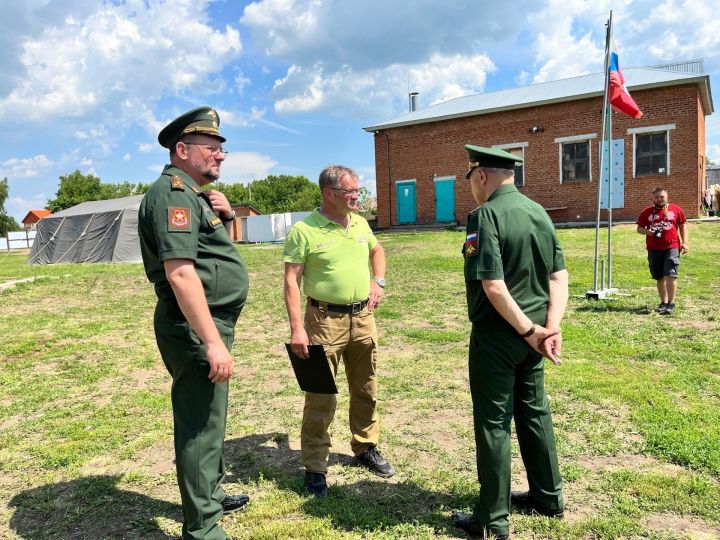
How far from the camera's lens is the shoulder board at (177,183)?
2.37m

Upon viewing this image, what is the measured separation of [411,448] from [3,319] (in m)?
8.53

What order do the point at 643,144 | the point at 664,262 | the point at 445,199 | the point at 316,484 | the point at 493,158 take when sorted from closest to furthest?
the point at 493,158 < the point at 316,484 < the point at 664,262 < the point at 643,144 < the point at 445,199

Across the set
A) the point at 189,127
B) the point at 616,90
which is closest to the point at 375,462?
the point at 189,127

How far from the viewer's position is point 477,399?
2629 millimetres

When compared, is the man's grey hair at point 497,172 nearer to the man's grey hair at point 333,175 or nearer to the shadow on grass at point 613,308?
the man's grey hair at point 333,175

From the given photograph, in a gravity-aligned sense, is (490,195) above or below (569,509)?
above

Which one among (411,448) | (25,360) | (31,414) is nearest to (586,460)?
(411,448)

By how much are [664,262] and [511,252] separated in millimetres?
6274

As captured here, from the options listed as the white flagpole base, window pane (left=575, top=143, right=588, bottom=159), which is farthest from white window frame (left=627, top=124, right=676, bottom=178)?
the white flagpole base

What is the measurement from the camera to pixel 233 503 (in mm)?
3018

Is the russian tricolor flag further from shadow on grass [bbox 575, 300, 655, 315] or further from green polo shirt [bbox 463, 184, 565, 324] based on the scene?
green polo shirt [bbox 463, 184, 565, 324]

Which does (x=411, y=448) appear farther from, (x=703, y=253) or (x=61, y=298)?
(x=703, y=253)

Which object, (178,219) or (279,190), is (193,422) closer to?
(178,219)

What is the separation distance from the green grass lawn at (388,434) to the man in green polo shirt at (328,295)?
0.27 meters
